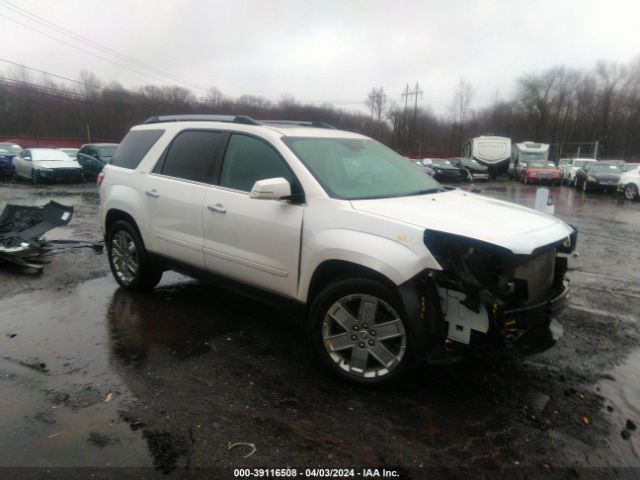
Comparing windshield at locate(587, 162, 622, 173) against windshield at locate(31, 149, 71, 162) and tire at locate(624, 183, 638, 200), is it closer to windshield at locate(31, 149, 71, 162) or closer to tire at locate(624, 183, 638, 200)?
tire at locate(624, 183, 638, 200)

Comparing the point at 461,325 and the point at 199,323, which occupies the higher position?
the point at 461,325

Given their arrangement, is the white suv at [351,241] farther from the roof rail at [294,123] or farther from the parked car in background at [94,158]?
the parked car in background at [94,158]

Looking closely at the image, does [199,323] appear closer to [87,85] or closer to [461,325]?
[461,325]

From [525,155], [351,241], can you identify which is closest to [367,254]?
[351,241]

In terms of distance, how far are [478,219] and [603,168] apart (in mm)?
25310

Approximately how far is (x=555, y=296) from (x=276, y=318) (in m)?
2.60

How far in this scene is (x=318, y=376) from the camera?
3.69 m

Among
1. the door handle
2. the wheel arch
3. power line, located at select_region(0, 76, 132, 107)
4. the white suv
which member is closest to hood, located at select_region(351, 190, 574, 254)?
the white suv

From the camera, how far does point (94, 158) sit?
22062 millimetres

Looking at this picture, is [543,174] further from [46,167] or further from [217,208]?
[217,208]

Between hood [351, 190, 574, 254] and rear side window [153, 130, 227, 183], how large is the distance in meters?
1.65

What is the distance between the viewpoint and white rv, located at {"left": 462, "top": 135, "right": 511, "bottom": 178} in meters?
39.1

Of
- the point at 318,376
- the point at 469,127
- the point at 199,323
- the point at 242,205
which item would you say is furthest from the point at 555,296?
the point at 469,127

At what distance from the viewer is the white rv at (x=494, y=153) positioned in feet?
128
